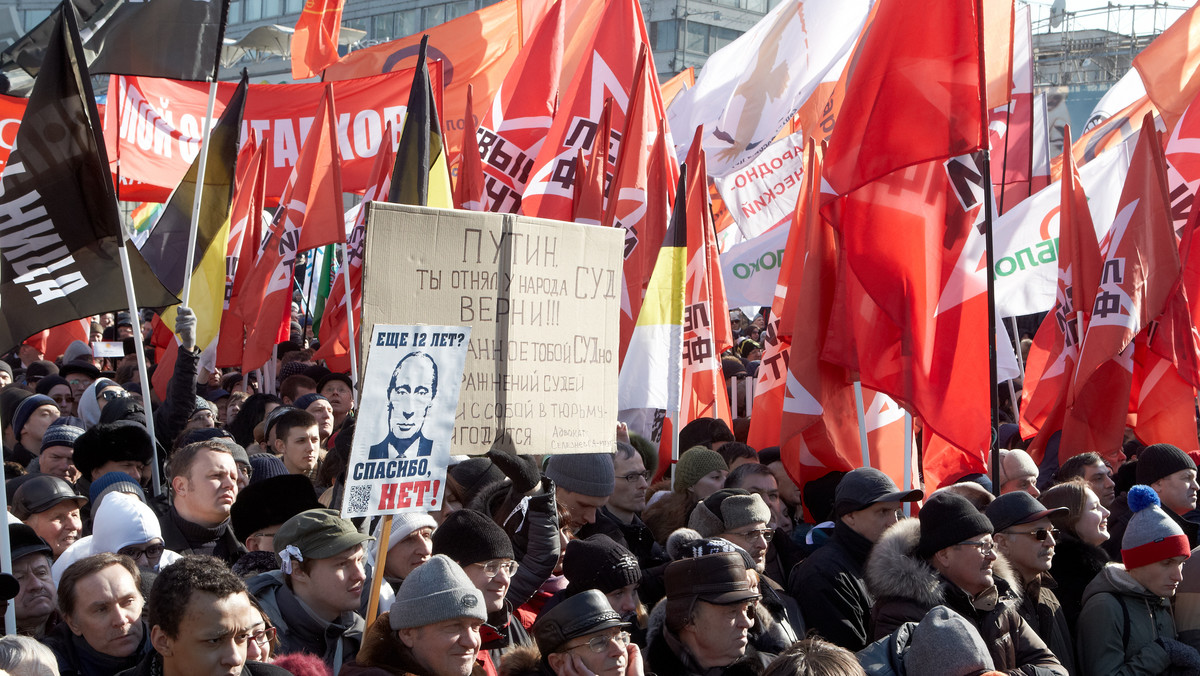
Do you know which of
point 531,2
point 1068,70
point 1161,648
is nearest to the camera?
point 1161,648

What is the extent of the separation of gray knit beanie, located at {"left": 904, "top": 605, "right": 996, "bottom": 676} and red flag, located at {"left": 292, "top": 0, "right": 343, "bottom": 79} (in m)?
14.4

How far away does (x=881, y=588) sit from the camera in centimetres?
477

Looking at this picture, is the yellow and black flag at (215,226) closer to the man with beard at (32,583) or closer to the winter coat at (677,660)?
the man with beard at (32,583)

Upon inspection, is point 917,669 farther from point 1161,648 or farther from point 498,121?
point 498,121

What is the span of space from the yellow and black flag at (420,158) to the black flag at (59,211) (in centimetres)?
137

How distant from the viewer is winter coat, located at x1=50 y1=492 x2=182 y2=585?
4.71 m

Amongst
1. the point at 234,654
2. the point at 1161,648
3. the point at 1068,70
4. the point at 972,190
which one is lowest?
the point at 1161,648

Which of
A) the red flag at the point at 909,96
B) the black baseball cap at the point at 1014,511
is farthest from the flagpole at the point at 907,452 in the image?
the black baseball cap at the point at 1014,511

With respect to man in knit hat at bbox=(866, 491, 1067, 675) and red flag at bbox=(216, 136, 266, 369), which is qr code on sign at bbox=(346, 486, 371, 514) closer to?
man in knit hat at bbox=(866, 491, 1067, 675)

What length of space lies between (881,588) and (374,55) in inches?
576

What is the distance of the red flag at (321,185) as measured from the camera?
10.3m

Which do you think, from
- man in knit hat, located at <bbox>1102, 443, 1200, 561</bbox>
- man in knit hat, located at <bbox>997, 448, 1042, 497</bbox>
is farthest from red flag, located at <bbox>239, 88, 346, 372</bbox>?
man in knit hat, located at <bbox>1102, 443, 1200, 561</bbox>

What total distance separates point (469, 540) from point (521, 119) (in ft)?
23.2

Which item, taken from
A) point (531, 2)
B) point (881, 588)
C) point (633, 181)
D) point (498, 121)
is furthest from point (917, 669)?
point (531, 2)
